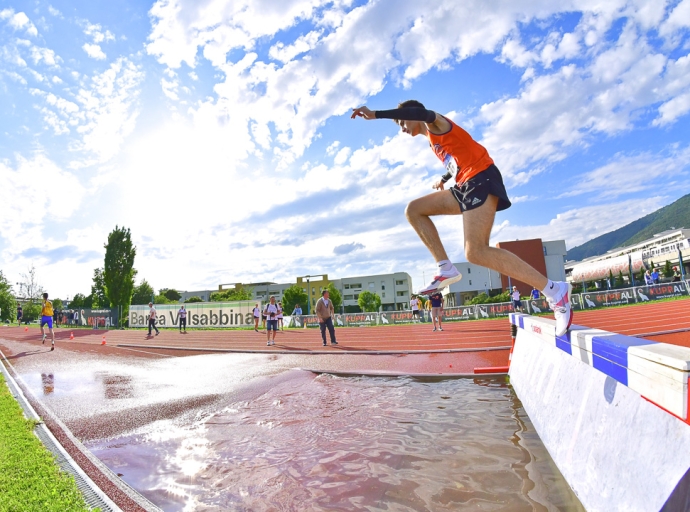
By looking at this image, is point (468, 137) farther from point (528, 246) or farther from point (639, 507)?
point (528, 246)

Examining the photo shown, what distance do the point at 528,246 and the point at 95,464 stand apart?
6979 cm

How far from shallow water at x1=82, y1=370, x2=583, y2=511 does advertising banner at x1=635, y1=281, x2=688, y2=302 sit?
83.1ft

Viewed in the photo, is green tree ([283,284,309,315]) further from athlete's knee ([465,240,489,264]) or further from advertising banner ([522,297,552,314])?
athlete's knee ([465,240,489,264])

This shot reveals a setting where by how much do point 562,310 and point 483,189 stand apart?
1.03 meters

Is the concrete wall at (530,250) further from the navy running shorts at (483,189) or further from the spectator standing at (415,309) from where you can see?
the navy running shorts at (483,189)

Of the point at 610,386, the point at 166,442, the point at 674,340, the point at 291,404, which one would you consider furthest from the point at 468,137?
the point at 674,340

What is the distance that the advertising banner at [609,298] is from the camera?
2402 cm

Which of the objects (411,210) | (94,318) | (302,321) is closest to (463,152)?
(411,210)

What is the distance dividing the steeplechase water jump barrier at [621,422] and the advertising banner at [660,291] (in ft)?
89.1

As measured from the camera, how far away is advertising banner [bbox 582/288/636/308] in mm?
24016

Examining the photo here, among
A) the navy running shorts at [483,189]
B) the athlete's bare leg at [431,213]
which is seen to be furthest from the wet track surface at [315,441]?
the navy running shorts at [483,189]

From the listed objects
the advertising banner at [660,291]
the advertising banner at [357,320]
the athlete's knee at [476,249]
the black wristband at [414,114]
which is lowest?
the advertising banner at [357,320]

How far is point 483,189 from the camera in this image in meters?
3.00

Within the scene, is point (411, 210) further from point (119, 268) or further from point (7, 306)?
point (7, 306)
